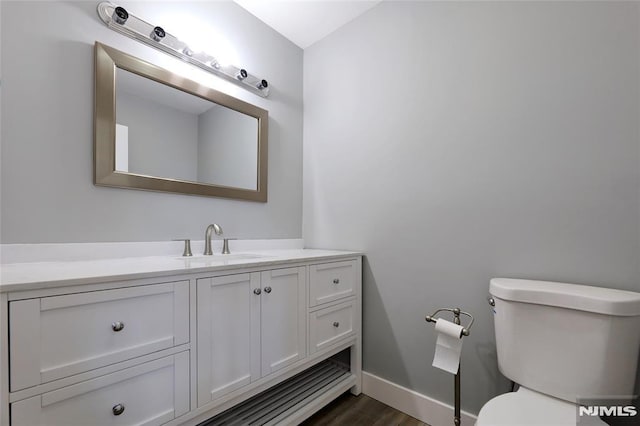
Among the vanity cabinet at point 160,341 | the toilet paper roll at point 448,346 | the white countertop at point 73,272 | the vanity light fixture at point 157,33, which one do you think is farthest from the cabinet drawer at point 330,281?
the vanity light fixture at point 157,33

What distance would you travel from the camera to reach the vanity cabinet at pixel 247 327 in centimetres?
104

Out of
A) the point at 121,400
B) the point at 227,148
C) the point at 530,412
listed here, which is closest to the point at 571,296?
the point at 530,412

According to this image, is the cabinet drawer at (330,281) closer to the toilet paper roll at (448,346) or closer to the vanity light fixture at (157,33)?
the toilet paper roll at (448,346)

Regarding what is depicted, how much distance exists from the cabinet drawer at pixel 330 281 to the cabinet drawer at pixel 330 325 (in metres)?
0.06

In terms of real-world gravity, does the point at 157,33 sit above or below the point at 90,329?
above

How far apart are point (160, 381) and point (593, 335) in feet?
4.76

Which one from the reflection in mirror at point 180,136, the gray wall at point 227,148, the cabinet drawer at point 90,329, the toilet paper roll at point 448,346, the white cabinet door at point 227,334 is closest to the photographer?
the cabinet drawer at point 90,329

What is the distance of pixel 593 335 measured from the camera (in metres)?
0.94

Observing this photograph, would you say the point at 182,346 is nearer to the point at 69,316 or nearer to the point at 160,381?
the point at 160,381

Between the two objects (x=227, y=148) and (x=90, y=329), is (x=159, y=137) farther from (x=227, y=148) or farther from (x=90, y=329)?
(x=90, y=329)

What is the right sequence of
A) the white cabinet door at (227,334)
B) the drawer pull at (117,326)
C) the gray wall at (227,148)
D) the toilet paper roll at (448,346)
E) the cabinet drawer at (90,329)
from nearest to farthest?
1. the cabinet drawer at (90,329)
2. the drawer pull at (117,326)
3. the white cabinet door at (227,334)
4. the toilet paper roll at (448,346)
5. the gray wall at (227,148)

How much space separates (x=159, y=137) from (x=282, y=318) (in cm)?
111

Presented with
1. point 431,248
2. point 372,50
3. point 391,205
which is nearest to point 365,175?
point 391,205

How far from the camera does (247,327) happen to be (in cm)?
117
